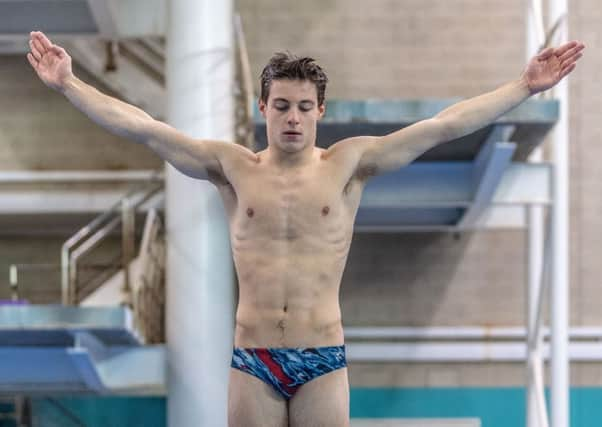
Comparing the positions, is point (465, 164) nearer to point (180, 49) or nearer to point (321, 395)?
point (180, 49)

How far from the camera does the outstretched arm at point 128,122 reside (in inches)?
194

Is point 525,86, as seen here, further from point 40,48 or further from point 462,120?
point 40,48

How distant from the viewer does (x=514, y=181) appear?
1089cm

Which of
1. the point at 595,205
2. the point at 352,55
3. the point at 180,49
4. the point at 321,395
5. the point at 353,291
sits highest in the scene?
the point at 352,55

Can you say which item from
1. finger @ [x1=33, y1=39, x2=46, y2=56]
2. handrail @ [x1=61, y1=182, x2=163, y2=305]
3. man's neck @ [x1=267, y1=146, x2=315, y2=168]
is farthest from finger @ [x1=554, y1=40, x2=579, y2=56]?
handrail @ [x1=61, y1=182, x2=163, y2=305]

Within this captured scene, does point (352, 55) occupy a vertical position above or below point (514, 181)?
above

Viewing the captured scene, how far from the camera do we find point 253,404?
4.83 meters

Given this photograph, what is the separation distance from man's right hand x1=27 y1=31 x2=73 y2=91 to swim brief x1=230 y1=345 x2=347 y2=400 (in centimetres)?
134

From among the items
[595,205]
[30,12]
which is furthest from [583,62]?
[30,12]

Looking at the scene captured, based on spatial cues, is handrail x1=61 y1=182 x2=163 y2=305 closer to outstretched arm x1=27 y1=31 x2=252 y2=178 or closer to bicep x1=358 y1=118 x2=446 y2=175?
outstretched arm x1=27 y1=31 x2=252 y2=178

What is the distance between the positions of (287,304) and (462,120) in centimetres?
104

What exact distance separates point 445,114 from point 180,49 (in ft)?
21.0

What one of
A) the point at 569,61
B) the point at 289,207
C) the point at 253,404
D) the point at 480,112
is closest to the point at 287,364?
the point at 253,404

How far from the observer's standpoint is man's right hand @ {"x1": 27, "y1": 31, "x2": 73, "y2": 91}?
4.95 m
